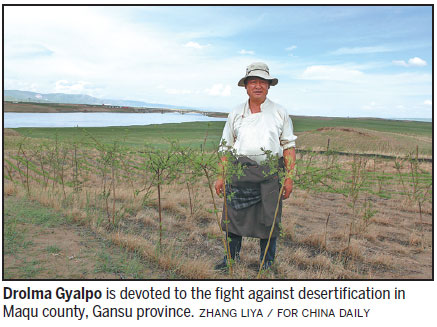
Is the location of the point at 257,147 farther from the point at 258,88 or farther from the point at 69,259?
the point at 69,259

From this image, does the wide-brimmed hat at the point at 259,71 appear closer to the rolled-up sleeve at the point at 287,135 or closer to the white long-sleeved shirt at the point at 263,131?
the white long-sleeved shirt at the point at 263,131

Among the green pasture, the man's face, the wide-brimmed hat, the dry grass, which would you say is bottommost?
the dry grass

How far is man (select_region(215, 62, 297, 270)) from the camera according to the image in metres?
2.89

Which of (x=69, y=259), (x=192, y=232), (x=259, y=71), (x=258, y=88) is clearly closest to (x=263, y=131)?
(x=258, y=88)

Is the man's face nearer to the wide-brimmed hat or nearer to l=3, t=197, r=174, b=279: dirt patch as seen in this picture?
the wide-brimmed hat

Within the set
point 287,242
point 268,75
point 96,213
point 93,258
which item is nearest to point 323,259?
point 287,242

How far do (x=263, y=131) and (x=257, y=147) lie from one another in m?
0.15

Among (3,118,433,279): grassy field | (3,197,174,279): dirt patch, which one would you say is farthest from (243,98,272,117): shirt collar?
(3,197,174,279): dirt patch

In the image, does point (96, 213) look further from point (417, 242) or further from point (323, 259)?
point (417, 242)

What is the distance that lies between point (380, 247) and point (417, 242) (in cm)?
55

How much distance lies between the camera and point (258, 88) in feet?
9.45

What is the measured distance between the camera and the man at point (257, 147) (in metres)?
2.89

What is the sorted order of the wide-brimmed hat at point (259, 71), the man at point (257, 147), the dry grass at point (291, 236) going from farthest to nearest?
the dry grass at point (291, 236) < the man at point (257, 147) < the wide-brimmed hat at point (259, 71)

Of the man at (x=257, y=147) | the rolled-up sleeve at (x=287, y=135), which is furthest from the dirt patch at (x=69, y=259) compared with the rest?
the rolled-up sleeve at (x=287, y=135)
